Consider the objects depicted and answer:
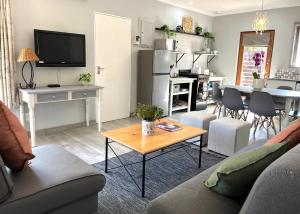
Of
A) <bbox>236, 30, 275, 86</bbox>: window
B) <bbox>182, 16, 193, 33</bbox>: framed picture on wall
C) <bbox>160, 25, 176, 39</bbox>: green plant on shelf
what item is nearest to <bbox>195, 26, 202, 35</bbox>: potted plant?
<bbox>182, 16, 193, 33</bbox>: framed picture on wall

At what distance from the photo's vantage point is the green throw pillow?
116 cm

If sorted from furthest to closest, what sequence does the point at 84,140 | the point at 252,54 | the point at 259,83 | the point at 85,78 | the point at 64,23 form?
the point at 252,54 < the point at 259,83 < the point at 85,78 < the point at 64,23 < the point at 84,140

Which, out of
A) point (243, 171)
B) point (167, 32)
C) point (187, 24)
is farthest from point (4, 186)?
point (187, 24)

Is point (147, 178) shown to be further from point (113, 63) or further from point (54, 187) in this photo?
point (113, 63)

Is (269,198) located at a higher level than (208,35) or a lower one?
lower

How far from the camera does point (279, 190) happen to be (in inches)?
33.7

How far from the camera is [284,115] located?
3.91 metres

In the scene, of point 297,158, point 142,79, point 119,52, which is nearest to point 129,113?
point 142,79

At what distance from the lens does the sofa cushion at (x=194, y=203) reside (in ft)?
3.92

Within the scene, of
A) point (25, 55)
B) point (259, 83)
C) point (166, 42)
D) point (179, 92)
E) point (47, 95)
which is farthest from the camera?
point (179, 92)

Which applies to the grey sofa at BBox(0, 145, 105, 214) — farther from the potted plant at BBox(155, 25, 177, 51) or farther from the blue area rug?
the potted plant at BBox(155, 25, 177, 51)

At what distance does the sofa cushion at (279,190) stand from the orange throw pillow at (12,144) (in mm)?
1291

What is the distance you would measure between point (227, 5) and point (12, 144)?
584 cm

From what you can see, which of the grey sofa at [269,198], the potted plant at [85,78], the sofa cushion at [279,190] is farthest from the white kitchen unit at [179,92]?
the sofa cushion at [279,190]
